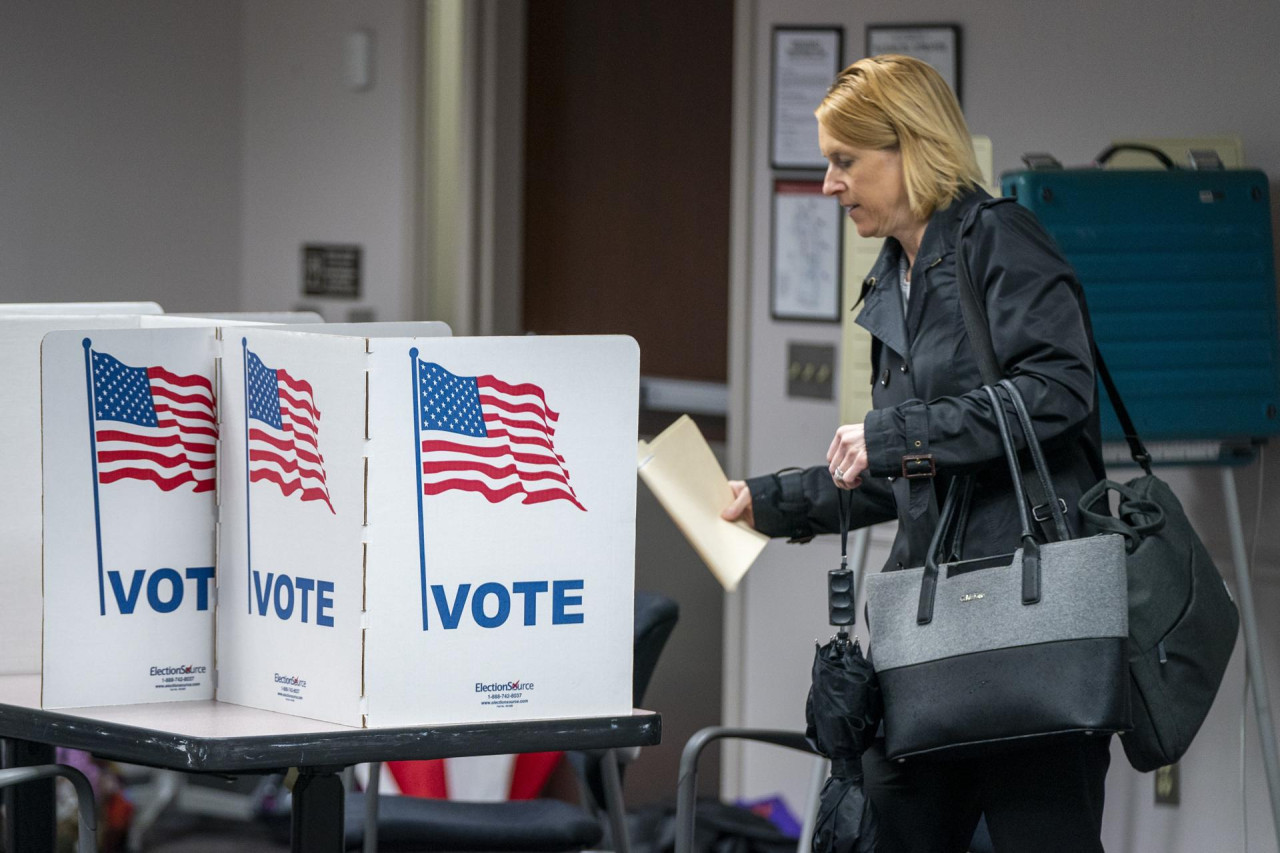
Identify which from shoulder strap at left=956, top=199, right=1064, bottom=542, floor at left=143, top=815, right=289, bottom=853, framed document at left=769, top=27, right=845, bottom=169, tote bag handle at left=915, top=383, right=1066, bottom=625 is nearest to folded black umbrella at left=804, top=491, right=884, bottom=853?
tote bag handle at left=915, top=383, right=1066, bottom=625

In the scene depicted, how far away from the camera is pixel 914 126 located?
1.92 meters

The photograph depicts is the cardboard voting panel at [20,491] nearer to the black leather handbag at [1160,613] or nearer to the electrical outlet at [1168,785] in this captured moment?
the black leather handbag at [1160,613]

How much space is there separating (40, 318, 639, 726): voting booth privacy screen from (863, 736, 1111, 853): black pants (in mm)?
457

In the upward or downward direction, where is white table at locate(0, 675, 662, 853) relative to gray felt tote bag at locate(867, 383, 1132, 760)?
downward

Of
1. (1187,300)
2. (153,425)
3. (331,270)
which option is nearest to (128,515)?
(153,425)

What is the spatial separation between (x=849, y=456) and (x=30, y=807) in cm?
123

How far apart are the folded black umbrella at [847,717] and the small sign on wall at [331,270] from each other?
8.45ft

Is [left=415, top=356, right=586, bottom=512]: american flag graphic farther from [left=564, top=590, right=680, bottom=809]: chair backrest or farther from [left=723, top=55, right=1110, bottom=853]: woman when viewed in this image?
[left=564, top=590, right=680, bottom=809]: chair backrest

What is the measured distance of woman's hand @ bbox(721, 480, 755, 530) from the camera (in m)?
2.15

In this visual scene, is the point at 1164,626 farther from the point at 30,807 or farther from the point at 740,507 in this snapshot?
the point at 30,807

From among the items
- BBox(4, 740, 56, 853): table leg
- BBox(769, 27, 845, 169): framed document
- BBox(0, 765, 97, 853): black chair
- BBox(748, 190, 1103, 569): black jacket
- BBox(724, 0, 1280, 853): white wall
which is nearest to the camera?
BBox(748, 190, 1103, 569): black jacket

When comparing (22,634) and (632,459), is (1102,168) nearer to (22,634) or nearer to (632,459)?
(632,459)

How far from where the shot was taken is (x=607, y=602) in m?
1.63

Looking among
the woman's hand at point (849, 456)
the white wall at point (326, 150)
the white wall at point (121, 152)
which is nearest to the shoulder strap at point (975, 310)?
the woman's hand at point (849, 456)
